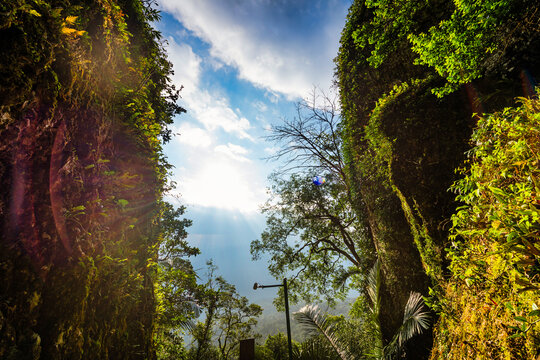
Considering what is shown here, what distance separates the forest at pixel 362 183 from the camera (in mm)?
1845

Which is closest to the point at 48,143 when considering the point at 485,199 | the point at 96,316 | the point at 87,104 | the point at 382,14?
the point at 87,104

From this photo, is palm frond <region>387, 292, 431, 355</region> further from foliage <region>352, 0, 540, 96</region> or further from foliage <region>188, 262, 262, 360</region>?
foliage <region>188, 262, 262, 360</region>

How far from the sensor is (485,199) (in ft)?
8.61

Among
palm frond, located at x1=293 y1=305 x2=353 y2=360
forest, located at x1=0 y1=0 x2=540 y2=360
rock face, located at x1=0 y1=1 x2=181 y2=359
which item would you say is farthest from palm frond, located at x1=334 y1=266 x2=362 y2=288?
rock face, located at x1=0 y1=1 x2=181 y2=359

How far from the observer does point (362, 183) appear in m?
7.32

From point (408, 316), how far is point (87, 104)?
6479 millimetres

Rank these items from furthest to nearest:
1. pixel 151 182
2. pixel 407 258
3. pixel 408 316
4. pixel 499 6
A: pixel 407 258
pixel 151 182
pixel 408 316
pixel 499 6

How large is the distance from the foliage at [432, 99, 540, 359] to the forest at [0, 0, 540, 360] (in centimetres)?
2

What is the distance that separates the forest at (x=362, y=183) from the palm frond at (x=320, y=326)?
0.05m

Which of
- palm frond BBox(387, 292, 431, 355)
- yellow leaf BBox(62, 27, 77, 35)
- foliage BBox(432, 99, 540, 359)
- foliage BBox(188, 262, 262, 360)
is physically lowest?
foliage BBox(188, 262, 262, 360)

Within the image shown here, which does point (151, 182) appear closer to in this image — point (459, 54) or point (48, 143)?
point (48, 143)

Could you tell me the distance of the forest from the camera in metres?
1.84

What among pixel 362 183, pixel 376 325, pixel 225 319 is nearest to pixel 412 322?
pixel 376 325

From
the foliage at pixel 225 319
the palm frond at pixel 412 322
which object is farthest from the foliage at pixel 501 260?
the foliage at pixel 225 319
